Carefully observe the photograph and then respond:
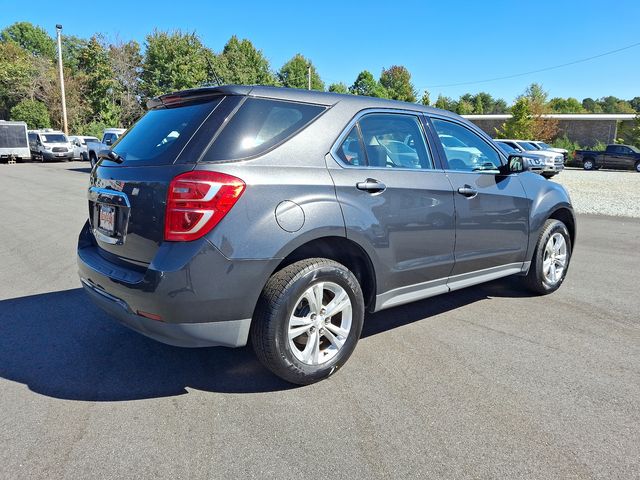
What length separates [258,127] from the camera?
2.87 m

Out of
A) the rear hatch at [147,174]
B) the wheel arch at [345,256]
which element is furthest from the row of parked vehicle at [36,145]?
the wheel arch at [345,256]

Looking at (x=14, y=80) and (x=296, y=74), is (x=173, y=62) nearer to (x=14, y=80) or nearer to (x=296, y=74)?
(x=14, y=80)

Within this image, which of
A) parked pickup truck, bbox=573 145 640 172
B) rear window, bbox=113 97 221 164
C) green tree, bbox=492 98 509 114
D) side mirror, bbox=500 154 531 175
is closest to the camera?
rear window, bbox=113 97 221 164

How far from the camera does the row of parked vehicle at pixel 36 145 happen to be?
27275 mm

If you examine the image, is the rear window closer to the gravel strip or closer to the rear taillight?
the rear taillight

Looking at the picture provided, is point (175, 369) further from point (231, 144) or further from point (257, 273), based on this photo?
point (231, 144)

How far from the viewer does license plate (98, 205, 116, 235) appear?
3.00 metres

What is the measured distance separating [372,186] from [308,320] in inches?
38.5

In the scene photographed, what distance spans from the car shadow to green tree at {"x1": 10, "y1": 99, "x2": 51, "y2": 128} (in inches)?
1787

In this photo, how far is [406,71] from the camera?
92.4 metres

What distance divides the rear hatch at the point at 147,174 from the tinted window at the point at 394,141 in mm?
1001

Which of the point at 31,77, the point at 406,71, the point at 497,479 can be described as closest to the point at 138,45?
the point at 31,77

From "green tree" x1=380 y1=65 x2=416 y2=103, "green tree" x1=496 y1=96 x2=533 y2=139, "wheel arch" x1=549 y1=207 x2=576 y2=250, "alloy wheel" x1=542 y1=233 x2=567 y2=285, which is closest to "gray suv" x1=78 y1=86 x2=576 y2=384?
"alloy wheel" x1=542 y1=233 x2=567 y2=285

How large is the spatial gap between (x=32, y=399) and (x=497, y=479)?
2631mm
